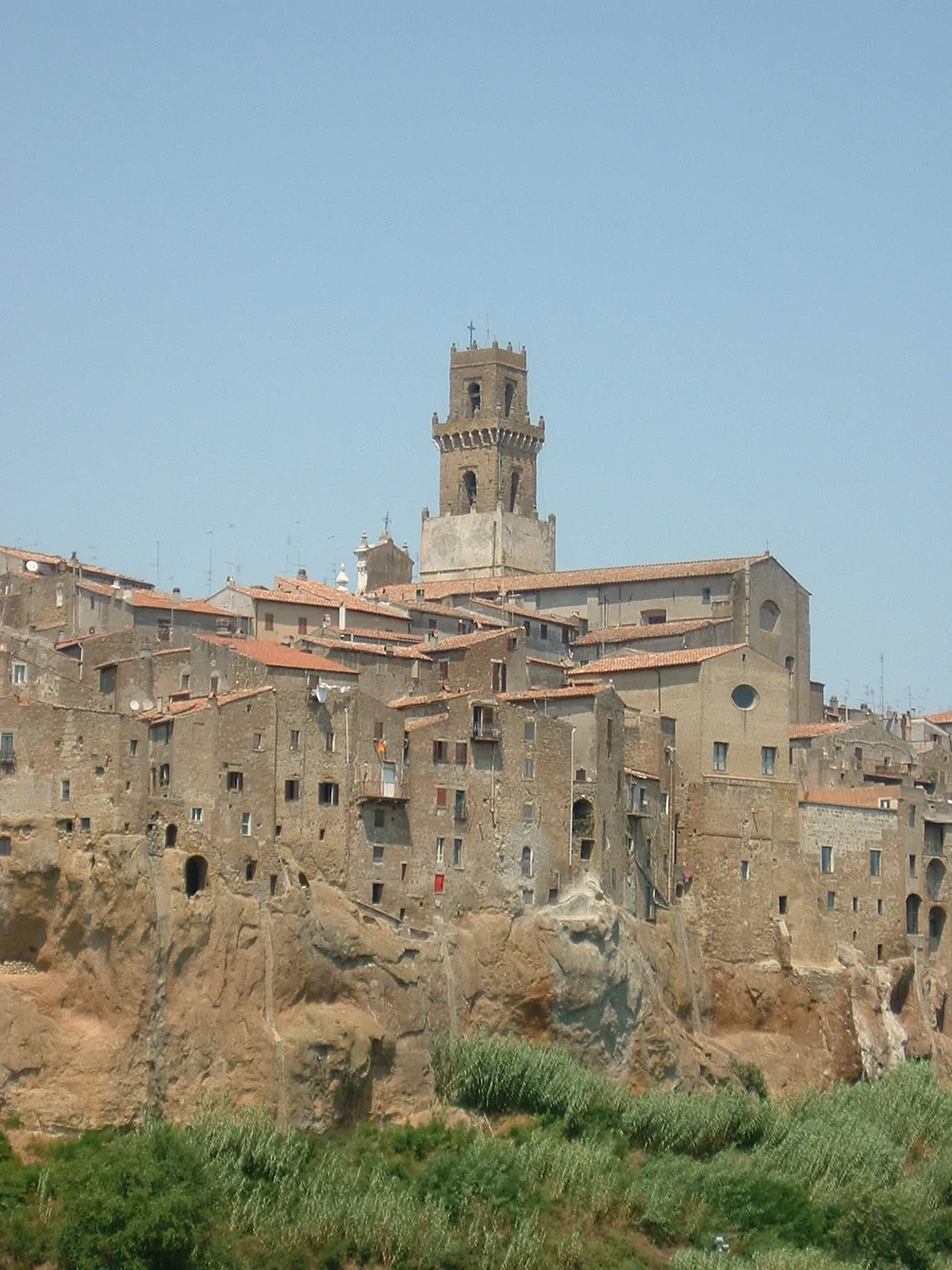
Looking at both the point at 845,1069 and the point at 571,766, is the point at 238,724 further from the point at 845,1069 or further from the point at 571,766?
the point at 845,1069

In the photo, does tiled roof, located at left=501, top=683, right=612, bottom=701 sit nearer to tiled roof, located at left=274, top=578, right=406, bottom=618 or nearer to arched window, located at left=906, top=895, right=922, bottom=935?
tiled roof, located at left=274, top=578, right=406, bottom=618

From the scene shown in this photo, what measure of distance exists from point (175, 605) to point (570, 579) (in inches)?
729

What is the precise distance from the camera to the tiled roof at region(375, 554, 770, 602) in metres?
110

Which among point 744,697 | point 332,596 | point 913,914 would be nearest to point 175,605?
A: point 332,596

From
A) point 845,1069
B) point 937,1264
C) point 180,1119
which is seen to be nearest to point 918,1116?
point 845,1069

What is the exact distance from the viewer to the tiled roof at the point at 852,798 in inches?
3903

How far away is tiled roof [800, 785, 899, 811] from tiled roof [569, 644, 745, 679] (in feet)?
17.8

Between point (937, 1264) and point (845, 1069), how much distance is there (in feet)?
46.7

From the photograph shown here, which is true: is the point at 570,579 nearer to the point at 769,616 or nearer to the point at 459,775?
the point at 769,616

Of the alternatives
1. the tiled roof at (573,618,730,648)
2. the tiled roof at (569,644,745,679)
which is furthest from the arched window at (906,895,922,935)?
the tiled roof at (573,618,730,648)

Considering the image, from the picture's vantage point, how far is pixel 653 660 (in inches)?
3927

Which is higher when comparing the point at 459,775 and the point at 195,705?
the point at 195,705

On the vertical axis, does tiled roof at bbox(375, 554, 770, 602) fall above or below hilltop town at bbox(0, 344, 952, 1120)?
above

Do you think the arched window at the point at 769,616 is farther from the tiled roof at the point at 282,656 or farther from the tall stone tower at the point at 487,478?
the tiled roof at the point at 282,656
